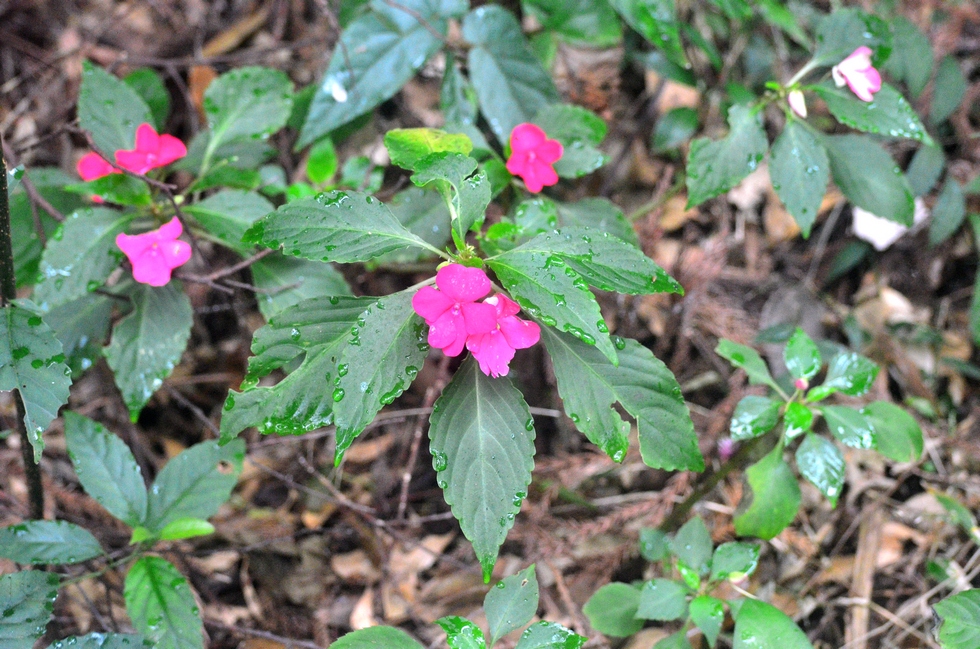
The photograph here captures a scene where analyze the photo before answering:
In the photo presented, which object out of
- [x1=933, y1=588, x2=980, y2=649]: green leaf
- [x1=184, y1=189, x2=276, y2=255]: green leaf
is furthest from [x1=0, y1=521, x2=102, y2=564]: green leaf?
[x1=933, y1=588, x2=980, y2=649]: green leaf

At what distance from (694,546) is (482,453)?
2.31 feet

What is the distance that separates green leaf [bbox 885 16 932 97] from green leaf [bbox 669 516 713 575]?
5.66ft

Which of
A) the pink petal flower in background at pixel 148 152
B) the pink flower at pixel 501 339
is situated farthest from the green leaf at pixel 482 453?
the pink petal flower in background at pixel 148 152

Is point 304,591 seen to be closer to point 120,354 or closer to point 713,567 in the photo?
point 120,354

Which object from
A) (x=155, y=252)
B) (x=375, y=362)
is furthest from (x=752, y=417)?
(x=155, y=252)

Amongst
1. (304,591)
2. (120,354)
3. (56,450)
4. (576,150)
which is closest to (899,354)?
(576,150)

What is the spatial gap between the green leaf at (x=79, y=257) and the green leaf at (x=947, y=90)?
263 centimetres

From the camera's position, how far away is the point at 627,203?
8.67ft

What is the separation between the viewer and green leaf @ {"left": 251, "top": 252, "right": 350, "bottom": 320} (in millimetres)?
1781

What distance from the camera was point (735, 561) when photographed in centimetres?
161

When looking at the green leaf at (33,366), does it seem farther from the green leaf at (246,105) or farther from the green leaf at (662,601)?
the green leaf at (662,601)

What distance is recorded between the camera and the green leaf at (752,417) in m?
1.61

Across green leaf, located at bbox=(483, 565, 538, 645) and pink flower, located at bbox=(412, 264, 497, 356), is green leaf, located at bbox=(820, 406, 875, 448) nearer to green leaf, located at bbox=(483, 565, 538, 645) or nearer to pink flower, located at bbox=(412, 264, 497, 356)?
green leaf, located at bbox=(483, 565, 538, 645)

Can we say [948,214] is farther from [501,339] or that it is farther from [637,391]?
[501,339]
